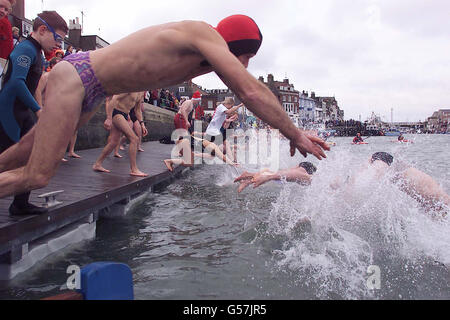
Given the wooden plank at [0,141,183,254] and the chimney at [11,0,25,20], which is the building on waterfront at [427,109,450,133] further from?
the wooden plank at [0,141,183,254]

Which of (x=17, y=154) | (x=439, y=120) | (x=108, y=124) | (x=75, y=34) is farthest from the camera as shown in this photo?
(x=439, y=120)

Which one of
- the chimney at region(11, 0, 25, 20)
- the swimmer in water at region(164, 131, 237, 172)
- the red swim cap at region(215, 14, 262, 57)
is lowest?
the swimmer in water at region(164, 131, 237, 172)

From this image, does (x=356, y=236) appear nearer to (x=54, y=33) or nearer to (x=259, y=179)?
(x=259, y=179)

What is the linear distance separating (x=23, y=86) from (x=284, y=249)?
2868 mm

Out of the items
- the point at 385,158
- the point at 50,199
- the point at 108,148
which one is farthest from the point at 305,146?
the point at 108,148

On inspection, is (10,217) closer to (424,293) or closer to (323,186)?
(424,293)

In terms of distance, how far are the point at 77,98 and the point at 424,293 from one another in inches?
114

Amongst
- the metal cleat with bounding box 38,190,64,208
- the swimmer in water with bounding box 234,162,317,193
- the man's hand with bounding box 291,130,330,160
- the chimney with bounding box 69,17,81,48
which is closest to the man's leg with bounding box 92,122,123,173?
the swimmer in water with bounding box 234,162,317,193

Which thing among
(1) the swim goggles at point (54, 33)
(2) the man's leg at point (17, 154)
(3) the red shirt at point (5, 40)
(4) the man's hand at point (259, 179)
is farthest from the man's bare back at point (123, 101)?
(2) the man's leg at point (17, 154)

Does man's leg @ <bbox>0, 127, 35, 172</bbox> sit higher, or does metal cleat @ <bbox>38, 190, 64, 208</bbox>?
man's leg @ <bbox>0, 127, 35, 172</bbox>

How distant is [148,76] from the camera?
250 centimetres

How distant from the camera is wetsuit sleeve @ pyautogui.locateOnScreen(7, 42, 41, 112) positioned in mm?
3154

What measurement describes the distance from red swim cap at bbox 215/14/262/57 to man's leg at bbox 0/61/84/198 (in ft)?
3.44

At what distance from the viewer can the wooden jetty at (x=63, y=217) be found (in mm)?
3057
